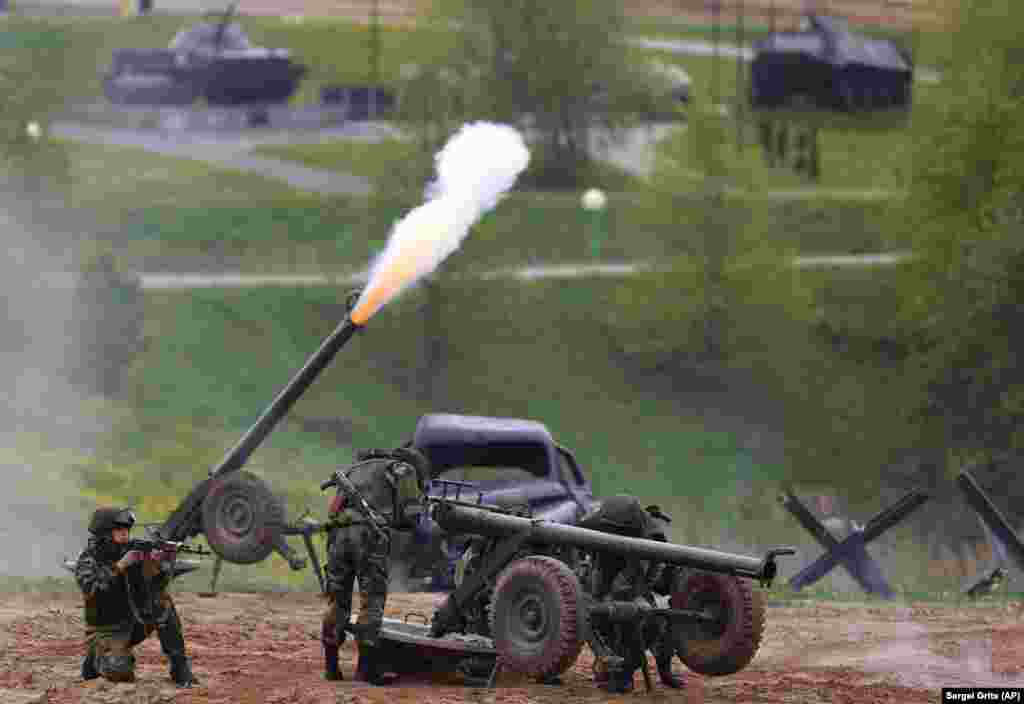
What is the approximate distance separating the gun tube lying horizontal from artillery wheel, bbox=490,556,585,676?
0.91 feet

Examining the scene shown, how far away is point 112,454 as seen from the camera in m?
37.2

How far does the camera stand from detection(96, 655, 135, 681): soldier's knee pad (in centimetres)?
1507

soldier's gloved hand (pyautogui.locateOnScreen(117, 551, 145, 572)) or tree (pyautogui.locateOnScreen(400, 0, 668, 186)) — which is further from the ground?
tree (pyautogui.locateOnScreen(400, 0, 668, 186))

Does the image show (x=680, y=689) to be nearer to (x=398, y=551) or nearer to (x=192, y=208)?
(x=398, y=551)

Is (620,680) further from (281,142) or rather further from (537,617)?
(281,142)

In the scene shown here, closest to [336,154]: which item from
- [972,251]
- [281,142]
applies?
[281,142]

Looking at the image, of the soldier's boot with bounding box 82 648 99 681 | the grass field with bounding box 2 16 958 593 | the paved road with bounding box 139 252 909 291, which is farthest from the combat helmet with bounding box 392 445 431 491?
the paved road with bounding box 139 252 909 291

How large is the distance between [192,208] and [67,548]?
105 ft

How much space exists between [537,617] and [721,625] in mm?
1509

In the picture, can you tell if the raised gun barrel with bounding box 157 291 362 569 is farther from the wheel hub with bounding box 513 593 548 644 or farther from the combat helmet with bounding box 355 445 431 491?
the wheel hub with bounding box 513 593 548 644

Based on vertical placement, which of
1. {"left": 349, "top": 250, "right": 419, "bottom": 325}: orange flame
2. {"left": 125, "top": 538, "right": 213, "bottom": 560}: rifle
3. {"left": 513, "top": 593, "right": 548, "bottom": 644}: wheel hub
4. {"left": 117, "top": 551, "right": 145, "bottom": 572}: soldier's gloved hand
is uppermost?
{"left": 349, "top": 250, "right": 419, "bottom": 325}: orange flame

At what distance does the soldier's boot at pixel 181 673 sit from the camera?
15.1m

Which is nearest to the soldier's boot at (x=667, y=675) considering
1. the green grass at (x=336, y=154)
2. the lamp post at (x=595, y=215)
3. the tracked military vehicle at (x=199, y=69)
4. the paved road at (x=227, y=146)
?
the lamp post at (x=595, y=215)

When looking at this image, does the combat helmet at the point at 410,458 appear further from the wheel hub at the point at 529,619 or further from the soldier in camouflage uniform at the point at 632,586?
the wheel hub at the point at 529,619
